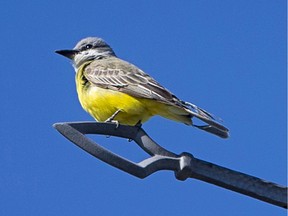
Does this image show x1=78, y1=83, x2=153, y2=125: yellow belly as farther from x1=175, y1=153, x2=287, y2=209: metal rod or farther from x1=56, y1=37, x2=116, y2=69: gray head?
x1=175, y1=153, x2=287, y2=209: metal rod

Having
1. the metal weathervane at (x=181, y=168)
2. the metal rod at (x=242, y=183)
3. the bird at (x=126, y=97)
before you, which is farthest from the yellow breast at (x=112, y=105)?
the metal rod at (x=242, y=183)

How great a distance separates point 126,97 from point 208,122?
1584mm

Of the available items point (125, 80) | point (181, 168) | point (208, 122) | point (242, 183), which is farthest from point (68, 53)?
point (242, 183)

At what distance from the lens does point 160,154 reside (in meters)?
3.42

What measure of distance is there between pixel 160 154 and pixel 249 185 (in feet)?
1.61

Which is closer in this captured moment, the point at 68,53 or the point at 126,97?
the point at 126,97

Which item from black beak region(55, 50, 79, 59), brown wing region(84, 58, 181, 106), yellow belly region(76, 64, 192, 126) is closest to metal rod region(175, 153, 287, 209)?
yellow belly region(76, 64, 192, 126)

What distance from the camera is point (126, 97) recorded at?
22.6 ft

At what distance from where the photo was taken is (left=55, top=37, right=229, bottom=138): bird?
21.1ft

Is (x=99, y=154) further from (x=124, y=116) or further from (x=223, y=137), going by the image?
(x=124, y=116)

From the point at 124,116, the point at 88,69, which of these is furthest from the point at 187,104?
the point at 88,69

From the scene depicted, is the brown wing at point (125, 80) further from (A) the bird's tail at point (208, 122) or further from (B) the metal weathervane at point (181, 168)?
(B) the metal weathervane at point (181, 168)

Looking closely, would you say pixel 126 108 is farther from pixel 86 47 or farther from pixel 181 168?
pixel 181 168

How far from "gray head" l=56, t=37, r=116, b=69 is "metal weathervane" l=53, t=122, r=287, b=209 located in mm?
5483
